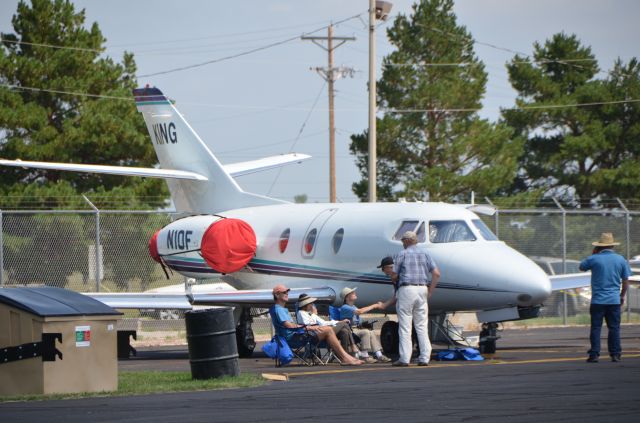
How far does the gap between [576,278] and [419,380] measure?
7.74 meters

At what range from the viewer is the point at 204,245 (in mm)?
24219

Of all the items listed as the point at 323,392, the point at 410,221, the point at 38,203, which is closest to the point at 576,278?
the point at 410,221

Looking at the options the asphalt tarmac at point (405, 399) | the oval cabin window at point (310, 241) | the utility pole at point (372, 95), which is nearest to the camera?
the asphalt tarmac at point (405, 399)

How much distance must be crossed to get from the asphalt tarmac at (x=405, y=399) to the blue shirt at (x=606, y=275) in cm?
91

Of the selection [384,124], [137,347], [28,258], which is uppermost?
[384,124]

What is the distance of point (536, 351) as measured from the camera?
20.8 m

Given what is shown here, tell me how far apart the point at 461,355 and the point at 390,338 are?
2.36 metres

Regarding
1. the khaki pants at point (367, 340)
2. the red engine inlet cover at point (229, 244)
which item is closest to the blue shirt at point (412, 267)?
the khaki pants at point (367, 340)

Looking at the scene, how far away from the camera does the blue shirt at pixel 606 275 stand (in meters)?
17.6

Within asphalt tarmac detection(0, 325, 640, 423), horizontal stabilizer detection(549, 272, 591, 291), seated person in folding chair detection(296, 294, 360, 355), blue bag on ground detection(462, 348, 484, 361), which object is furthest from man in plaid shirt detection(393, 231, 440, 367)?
horizontal stabilizer detection(549, 272, 591, 291)

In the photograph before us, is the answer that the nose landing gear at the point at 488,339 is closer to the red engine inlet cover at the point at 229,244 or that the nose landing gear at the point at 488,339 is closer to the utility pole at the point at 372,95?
the red engine inlet cover at the point at 229,244

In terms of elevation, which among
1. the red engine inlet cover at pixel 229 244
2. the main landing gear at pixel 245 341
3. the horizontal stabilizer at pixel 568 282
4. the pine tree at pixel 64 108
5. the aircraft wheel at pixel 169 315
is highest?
the pine tree at pixel 64 108

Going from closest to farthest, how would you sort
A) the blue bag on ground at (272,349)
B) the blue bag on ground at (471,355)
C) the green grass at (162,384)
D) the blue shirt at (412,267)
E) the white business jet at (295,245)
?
the green grass at (162,384) < the blue shirt at (412,267) < the blue bag on ground at (272,349) < the blue bag on ground at (471,355) < the white business jet at (295,245)

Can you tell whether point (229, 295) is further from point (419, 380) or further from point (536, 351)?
point (419, 380)
